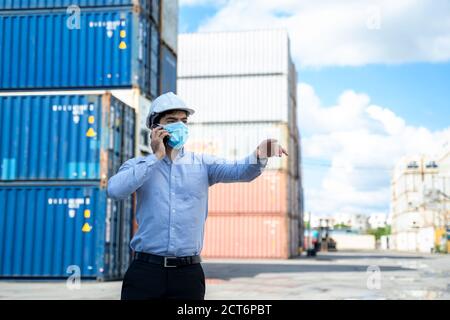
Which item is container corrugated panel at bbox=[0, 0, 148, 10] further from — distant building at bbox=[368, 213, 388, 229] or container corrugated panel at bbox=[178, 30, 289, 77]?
distant building at bbox=[368, 213, 388, 229]

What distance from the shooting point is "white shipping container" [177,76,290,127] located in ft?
117

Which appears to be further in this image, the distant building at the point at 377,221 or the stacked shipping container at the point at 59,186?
the distant building at the point at 377,221

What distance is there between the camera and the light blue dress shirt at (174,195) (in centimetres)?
324

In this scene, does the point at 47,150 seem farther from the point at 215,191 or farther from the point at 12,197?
the point at 215,191

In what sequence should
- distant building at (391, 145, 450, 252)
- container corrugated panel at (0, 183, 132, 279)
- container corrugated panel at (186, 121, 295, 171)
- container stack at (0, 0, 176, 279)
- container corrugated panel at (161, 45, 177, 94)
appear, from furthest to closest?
distant building at (391, 145, 450, 252)
container corrugated panel at (186, 121, 295, 171)
container corrugated panel at (161, 45, 177, 94)
container stack at (0, 0, 176, 279)
container corrugated panel at (0, 183, 132, 279)

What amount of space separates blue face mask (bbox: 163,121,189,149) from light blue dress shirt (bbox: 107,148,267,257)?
153 millimetres

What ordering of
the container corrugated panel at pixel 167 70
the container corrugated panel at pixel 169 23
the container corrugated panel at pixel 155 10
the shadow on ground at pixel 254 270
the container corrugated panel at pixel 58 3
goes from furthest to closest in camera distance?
1. the shadow on ground at pixel 254 270
2. the container corrugated panel at pixel 169 23
3. the container corrugated panel at pixel 167 70
4. the container corrugated panel at pixel 155 10
5. the container corrugated panel at pixel 58 3

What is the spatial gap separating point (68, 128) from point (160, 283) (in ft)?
41.9

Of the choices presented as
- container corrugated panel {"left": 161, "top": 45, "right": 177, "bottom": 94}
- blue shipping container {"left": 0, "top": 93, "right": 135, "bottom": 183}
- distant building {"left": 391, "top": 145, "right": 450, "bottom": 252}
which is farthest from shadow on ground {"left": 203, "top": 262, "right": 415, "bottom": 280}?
distant building {"left": 391, "top": 145, "right": 450, "bottom": 252}

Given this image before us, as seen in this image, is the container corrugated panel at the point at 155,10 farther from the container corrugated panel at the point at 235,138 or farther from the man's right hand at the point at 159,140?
the container corrugated panel at the point at 235,138

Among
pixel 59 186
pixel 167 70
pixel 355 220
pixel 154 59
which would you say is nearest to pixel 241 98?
pixel 167 70

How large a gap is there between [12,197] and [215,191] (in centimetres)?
2253

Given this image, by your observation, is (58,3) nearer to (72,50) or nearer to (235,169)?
(72,50)

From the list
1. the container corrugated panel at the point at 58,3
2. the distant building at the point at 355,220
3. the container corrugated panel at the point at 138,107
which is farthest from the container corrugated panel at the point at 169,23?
the distant building at the point at 355,220
